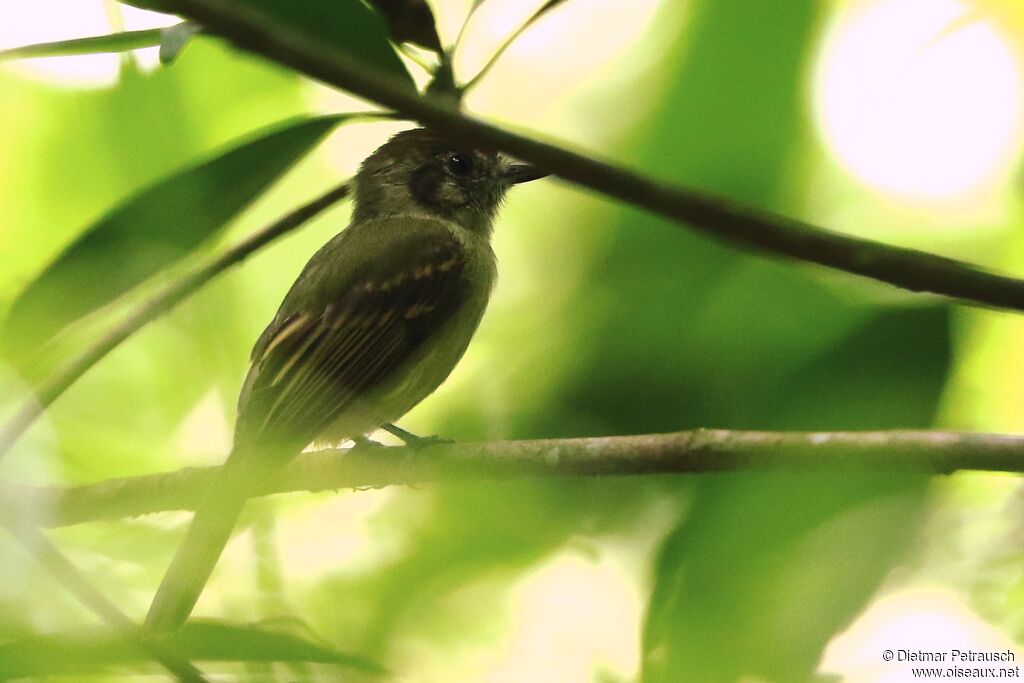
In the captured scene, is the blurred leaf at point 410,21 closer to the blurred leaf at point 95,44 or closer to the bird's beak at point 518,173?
the blurred leaf at point 95,44

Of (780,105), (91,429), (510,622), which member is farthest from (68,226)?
(780,105)

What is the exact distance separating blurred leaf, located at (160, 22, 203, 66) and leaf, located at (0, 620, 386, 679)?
3.09 feet

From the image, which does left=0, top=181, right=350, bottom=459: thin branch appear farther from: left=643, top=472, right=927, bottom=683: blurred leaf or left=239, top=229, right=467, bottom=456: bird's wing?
left=643, top=472, right=927, bottom=683: blurred leaf

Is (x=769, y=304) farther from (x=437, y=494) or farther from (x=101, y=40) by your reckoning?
(x=101, y=40)

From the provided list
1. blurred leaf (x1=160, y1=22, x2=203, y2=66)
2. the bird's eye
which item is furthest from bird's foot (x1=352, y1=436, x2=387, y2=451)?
blurred leaf (x1=160, y1=22, x2=203, y2=66)

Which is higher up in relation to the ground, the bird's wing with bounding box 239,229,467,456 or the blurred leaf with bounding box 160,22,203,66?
the bird's wing with bounding box 239,229,467,456

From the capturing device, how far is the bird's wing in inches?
135

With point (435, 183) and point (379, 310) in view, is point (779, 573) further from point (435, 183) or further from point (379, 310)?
point (435, 183)

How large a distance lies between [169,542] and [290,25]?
4.10 ft

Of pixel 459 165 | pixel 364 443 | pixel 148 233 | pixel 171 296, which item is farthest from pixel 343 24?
pixel 459 165

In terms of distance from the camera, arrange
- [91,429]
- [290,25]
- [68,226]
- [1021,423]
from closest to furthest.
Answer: [290,25], [91,429], [1021,423], [68,226]

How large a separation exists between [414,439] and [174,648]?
2193 millimetres

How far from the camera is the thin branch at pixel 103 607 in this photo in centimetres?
124

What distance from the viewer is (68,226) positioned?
12.1 feet
